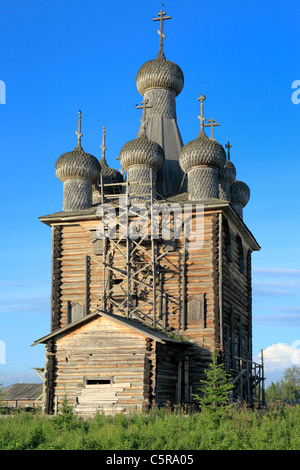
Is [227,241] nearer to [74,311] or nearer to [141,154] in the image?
[141,154]

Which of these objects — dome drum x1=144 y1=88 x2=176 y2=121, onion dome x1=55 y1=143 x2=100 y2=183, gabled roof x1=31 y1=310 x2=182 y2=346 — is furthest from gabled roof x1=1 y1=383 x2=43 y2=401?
gabled roof x1=31 y1=310 x2=182 y2=346

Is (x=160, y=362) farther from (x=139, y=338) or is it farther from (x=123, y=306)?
(x=123, y=306)

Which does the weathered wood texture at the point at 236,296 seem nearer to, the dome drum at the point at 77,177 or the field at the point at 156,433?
the dome drum at the point at 77,177

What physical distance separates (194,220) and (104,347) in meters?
6.41

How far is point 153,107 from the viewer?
102 ft

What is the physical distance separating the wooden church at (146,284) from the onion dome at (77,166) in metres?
0.04

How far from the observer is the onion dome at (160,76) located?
102 feet

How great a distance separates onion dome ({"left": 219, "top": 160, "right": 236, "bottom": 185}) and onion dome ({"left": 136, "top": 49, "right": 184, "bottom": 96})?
165 inches

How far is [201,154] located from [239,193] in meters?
5.76

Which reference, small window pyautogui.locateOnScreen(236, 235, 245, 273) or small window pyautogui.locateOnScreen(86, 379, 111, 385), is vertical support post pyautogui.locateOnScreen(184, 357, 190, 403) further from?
small window pyautogui.locateOnScreen(236, 235, 245, 273)

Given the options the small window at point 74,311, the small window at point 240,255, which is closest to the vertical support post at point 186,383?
the small window at point 74,311

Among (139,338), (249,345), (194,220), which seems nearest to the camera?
(139,338)
